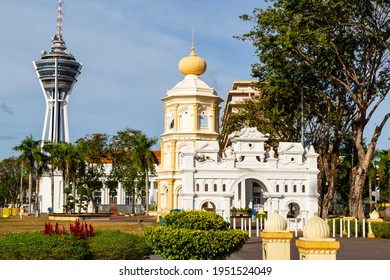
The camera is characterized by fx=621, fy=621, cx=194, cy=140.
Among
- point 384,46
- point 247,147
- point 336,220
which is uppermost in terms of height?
point 384,46

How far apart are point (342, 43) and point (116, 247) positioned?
27051 mm

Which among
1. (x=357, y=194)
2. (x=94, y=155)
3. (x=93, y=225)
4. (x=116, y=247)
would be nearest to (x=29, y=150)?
(x=94, y=155)

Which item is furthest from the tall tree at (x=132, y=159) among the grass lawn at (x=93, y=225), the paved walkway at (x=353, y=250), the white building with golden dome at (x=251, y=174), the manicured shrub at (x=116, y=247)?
the manicured shrub at (x=116, y=247)

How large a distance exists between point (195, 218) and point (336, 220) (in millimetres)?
24883

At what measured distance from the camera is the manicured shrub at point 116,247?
16812mm

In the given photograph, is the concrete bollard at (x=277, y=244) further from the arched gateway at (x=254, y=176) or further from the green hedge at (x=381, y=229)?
the arched gateway at (x=254, y=176)

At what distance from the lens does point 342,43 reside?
39.6 meters

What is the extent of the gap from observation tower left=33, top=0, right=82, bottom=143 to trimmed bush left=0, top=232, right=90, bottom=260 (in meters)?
121

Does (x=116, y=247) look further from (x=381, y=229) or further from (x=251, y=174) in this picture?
(x=251, y=174)

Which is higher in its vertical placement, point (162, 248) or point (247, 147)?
point (247, 147)

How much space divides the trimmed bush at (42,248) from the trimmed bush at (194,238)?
6.36ft

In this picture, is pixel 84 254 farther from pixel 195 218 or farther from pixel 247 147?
pixel 247 147

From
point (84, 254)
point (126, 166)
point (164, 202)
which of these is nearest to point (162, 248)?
point (84, 254)

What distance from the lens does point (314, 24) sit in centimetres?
3838
